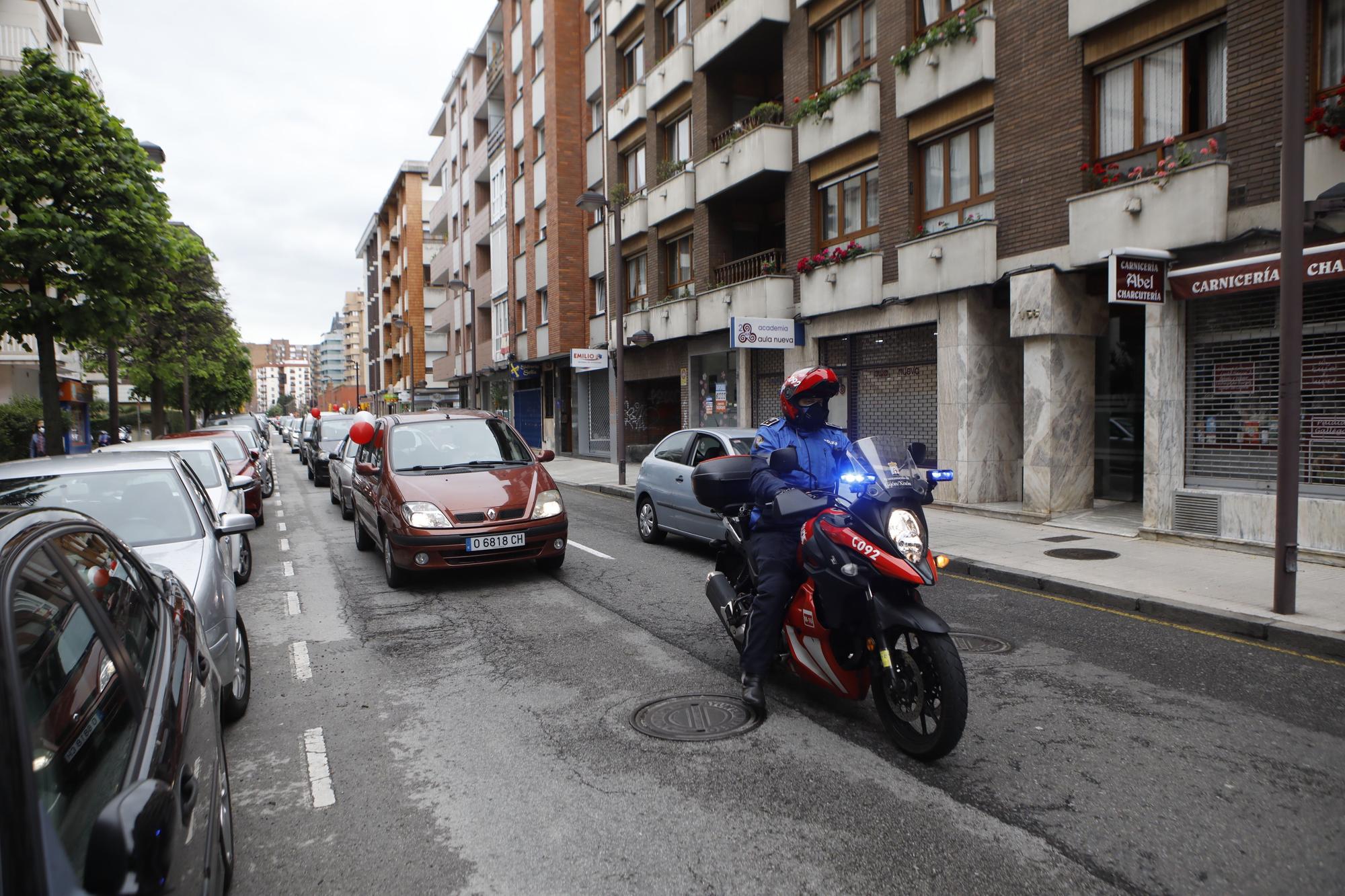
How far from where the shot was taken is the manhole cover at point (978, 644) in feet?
19.4

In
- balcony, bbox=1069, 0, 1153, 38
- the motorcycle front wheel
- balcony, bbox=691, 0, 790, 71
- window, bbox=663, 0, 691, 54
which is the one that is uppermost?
window, bbox=663, 0, 691, 54

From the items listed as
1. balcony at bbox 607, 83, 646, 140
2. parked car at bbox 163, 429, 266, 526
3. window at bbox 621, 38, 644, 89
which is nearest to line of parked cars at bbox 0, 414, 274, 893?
parked car at bbox 163, 429, 266, 526

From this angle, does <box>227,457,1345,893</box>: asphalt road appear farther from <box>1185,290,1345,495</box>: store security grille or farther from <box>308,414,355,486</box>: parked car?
<box>308,414,355,486</box>: parked car

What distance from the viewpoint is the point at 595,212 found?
28688 millimetres

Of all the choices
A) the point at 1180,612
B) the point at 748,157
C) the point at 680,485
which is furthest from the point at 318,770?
the point at 748,157

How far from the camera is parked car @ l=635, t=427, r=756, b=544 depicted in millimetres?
9883

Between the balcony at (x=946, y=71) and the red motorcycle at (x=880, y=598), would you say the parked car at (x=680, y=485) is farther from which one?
the balcony at (x=946, y=71)

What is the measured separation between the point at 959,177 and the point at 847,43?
4383mm

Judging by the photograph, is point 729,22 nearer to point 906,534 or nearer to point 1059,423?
point 1059,423

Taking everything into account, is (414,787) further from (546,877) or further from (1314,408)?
(1314,408)

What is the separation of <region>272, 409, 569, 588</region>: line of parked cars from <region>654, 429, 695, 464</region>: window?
195cm

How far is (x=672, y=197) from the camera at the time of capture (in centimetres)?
2205

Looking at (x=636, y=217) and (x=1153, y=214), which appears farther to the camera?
(x=636, y=217)

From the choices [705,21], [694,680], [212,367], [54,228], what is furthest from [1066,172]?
[212,367]
